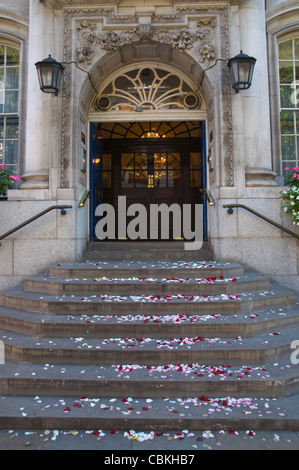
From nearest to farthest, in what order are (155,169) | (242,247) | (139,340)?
(139,340) → (242,247) → (155,169)

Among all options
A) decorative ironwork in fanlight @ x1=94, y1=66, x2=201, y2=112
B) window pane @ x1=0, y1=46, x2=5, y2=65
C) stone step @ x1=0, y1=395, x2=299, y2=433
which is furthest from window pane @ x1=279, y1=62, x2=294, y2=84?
stone step @ x1=0, y1=395, x2=299, y2=433

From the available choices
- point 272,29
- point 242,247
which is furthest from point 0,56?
point 242,247

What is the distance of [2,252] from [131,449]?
464 centimetres

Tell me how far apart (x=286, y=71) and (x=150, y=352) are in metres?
6.94

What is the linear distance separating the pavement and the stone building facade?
3628 millimetres

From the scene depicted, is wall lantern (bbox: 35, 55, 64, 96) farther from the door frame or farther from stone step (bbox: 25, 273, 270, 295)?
stone step (bbox: 25, 273, 270, 295)

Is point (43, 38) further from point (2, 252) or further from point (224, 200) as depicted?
point (224, 200)

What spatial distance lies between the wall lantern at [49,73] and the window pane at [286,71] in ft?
15.8

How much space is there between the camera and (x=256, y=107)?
21.7 feet

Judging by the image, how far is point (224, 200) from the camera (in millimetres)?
6473

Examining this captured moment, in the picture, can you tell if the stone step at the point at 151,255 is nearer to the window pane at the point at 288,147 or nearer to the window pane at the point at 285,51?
the window pane at the point at 288,147

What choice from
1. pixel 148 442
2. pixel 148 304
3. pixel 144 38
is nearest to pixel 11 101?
pixel 144 38

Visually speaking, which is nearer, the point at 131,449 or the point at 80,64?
the point at 131,449
